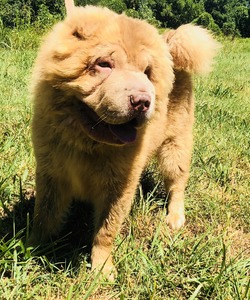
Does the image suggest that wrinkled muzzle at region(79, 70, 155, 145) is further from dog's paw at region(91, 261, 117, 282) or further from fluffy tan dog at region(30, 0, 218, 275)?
dog's paw at region(91, 261, 117, 282)

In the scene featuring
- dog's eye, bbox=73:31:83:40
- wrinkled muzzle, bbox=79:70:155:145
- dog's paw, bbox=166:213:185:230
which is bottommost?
dog's paw, bbox=166:213:185:230

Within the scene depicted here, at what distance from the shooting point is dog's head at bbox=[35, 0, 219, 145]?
1.93 m

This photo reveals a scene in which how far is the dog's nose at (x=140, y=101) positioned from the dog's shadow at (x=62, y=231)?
0.94 m

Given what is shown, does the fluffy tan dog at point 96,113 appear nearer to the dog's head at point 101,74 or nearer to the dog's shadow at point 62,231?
the dog's head at point 101,74

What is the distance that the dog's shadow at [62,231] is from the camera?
2.36 metres

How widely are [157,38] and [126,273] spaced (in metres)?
1.44

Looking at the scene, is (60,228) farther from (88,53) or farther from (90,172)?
(88,53)

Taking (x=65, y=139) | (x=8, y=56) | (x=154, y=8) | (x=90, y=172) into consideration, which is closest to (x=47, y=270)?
(x=90, y=172)

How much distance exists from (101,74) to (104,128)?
0.29 metres

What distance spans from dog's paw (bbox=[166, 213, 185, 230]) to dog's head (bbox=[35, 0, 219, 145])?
125 cm

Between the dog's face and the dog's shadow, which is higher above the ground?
the dog's face

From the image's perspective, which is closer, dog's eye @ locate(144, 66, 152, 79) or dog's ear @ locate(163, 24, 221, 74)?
dog's eye @ locate(144, 66, 152, 79)

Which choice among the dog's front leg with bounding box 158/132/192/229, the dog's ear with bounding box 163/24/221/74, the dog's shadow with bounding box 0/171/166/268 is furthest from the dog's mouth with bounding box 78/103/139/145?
the dog's front leg with bounding box 158/132/192/229

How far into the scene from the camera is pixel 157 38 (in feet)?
7.67
